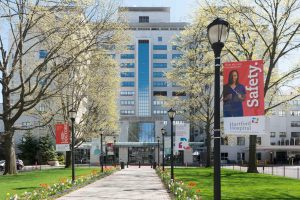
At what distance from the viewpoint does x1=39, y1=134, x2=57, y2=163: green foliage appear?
2987 inches

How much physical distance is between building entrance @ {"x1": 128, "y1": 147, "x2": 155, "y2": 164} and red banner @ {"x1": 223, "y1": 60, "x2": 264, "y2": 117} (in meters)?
88.9

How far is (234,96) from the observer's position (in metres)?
9.35

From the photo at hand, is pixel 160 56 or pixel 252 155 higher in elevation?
pixel 160 56

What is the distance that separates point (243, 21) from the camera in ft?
130

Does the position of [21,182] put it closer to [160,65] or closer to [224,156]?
[224,156]

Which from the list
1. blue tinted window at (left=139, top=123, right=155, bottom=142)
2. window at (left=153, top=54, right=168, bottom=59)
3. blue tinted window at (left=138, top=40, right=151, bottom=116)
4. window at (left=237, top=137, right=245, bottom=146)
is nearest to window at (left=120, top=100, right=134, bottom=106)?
blue tinted window at (left=138, top=40, right=151, bottom=116)

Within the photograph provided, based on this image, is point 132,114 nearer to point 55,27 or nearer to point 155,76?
point 155,76

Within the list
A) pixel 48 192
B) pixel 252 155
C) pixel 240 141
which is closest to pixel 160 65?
pixel 240 141

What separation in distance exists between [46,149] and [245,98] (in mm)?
70090

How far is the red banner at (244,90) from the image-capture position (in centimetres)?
923

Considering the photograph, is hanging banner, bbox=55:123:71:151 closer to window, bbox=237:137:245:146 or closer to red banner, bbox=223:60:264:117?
red banner, bbox=223:60:264:117

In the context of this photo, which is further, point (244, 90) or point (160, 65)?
point (160, 65)

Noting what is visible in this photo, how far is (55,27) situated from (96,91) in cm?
2875

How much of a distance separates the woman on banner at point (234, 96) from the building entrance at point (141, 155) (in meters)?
88.8
